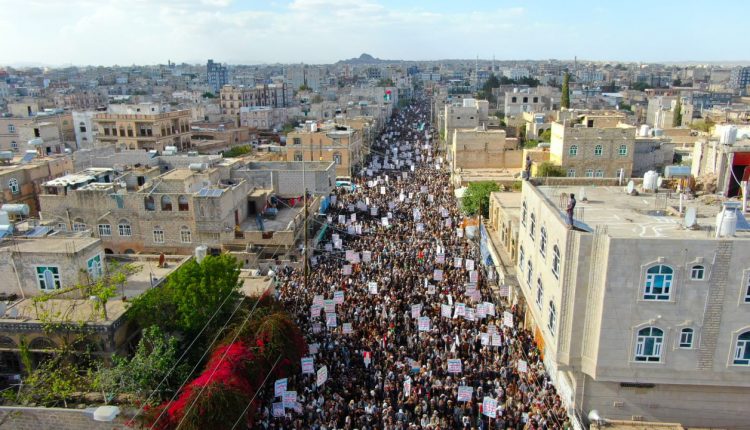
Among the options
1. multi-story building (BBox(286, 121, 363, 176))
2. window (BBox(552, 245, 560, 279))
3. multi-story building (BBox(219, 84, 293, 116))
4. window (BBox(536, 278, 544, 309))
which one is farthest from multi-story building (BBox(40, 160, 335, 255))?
multi-story building (BBox(219, 84, 293, 116))

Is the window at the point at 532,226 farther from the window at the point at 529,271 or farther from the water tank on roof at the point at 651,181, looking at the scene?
the water tank on roof at the point at 651,181

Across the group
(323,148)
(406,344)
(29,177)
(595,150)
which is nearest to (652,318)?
(406,344)

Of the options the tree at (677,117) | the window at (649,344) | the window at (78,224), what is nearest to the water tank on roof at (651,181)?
the window at (649,344)

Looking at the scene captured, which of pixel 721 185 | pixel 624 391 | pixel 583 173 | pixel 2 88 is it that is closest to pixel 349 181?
pixel 583 173

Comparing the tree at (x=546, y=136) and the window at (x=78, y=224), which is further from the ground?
the tree at (x=546, y=136)

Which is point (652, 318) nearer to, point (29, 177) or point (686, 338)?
point (686, 338)

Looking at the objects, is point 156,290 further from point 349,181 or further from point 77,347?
point 349,181

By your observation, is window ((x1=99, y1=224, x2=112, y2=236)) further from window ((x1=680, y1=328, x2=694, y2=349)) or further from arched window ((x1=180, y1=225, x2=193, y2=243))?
window ((x1=680, y1=328, x2=694, y2=349))
